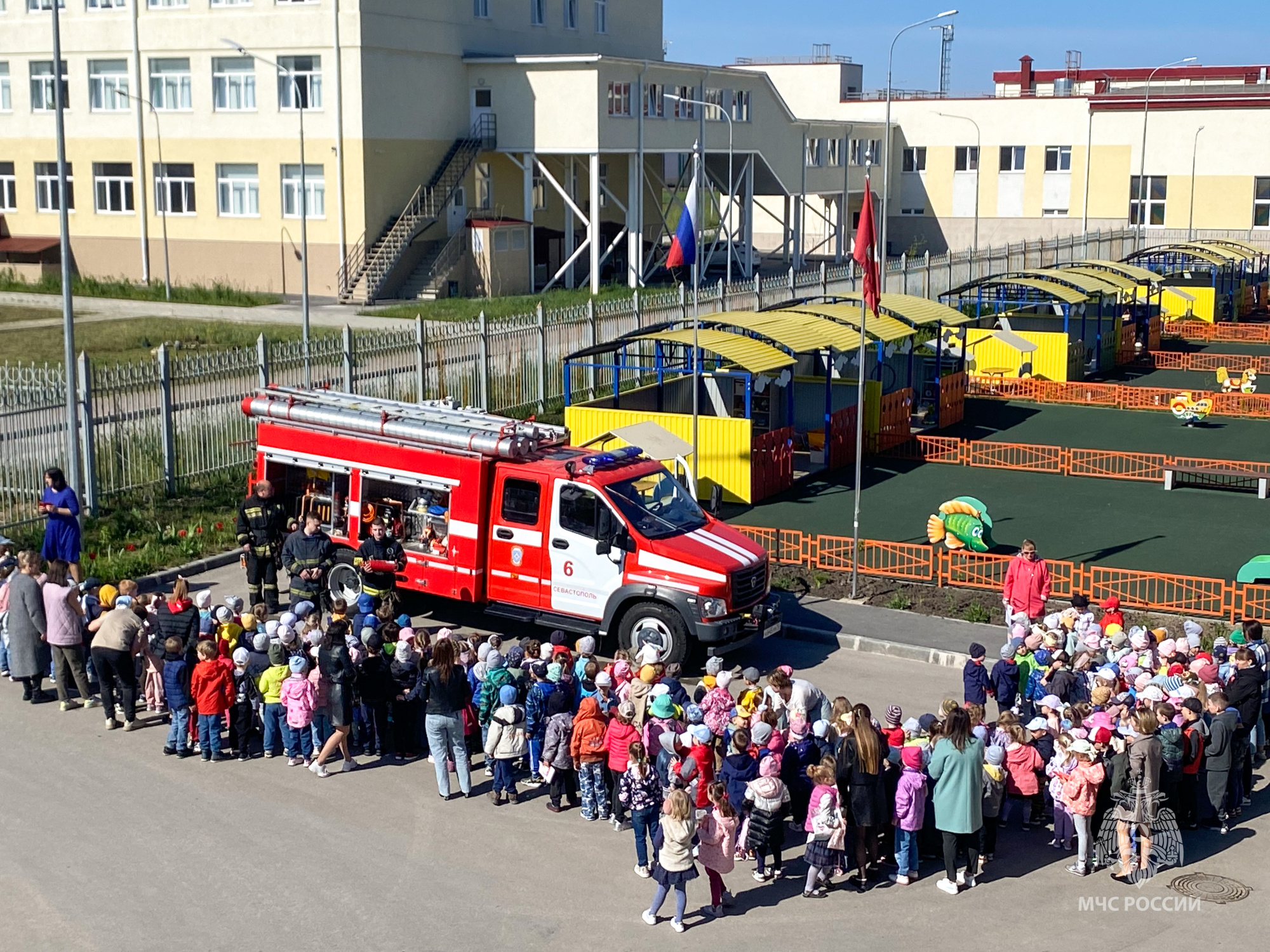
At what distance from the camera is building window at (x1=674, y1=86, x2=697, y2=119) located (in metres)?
57.9

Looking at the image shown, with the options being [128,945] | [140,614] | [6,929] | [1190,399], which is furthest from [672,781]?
[1190,399]

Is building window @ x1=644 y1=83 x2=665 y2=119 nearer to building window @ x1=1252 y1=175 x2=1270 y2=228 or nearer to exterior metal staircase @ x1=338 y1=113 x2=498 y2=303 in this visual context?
exterior metal staircase @ x1=338 y1=113 x2=498 y2=303

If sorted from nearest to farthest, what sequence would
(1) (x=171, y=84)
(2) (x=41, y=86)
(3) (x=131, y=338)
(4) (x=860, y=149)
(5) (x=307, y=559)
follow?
1. (5) (x=307, y=559)
2. (3) (x=131, y=338)
3. (1) (x=171, y=84)
4. (2) (x=41, y=86)
5. (4) (x=860, y=149)

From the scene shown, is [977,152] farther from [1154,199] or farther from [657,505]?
[657,505]

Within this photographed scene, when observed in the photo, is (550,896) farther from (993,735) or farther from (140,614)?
(140,614)

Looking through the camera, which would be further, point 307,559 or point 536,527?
point 536,527

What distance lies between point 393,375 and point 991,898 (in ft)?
58.9

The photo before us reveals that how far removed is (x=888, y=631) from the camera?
18062 millimetres

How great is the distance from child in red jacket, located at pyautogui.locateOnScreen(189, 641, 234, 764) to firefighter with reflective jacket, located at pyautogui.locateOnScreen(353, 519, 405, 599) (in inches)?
151

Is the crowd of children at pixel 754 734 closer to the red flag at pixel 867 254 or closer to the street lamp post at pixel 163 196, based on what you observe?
the red flag at pixel 867 254

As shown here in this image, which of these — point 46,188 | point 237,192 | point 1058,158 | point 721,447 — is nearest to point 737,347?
point 721,447

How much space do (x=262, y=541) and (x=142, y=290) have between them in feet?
126

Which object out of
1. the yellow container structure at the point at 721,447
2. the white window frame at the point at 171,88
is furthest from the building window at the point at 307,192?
the yellow container structure at the point at 721,447

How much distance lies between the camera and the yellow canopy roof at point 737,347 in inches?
982
